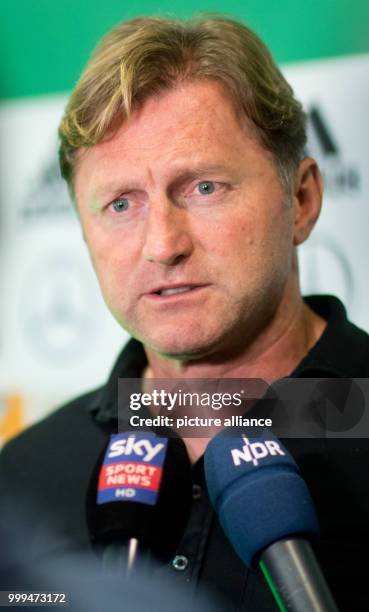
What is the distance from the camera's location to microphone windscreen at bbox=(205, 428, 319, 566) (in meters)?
0.81

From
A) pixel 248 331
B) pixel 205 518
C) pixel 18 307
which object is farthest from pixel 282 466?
pixel 18 307

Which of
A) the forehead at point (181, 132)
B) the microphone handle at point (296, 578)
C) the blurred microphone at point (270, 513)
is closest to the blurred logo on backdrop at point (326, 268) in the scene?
the forehead at point (181, 132)

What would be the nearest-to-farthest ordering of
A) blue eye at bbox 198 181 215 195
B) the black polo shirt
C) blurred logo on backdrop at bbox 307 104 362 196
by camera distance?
the black polo shirt → blue eye at bbox 198 181 215 195 → blurred logo on backdrop at bbox 307 104 362 196

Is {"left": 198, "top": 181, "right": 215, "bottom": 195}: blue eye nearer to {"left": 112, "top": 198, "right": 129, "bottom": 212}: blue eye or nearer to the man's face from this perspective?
the man's face

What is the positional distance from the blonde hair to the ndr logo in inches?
22.1

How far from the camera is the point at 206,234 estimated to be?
124 centimetres

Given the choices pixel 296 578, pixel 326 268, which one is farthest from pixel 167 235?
pixel 326 268

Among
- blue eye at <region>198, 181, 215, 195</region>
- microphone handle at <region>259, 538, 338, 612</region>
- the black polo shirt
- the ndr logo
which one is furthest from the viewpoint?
blue eye at <region>198, 181, 215, 195</region>

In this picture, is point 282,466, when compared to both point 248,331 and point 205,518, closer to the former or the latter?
point 205,518

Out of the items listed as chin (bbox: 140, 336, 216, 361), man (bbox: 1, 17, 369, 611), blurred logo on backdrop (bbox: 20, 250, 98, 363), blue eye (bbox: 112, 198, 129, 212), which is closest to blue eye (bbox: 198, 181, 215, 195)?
man (bbox: 1, 17, 369, 611)

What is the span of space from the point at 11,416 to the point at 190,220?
3.22 ft

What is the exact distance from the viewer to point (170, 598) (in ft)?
3.77

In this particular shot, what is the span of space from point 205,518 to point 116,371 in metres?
0.38

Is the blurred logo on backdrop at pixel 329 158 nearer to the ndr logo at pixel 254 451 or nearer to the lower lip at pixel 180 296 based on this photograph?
the lower lip at pixel 180 296
